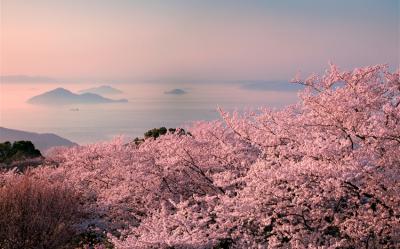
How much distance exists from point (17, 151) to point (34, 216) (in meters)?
26.4

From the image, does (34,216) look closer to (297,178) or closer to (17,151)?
(297,178)

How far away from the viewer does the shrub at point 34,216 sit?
45.3ft

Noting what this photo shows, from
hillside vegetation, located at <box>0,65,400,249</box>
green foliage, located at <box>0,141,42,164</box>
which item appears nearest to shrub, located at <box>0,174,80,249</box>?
hillside vegetation, located at <box>0,65,400,249</box>

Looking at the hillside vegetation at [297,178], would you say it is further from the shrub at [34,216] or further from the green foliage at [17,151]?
the green foliage at [17,151]

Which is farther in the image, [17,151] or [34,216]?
[17,151]

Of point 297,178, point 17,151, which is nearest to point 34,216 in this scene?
point 297,178

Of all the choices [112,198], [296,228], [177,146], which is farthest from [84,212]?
[296,228]

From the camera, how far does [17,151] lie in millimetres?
38594

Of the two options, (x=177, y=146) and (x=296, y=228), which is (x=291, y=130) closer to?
(x=296, y=228)

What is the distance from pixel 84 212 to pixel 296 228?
856 centimetres

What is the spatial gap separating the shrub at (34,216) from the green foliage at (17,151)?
22973 mm

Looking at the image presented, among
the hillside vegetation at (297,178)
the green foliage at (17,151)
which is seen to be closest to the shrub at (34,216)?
the hillside vegetation at (297,178)

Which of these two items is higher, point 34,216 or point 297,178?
point 297,178

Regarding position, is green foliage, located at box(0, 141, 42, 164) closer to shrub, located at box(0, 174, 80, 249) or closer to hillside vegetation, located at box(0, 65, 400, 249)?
shrub, located at box(0, 174, 80, 249)
